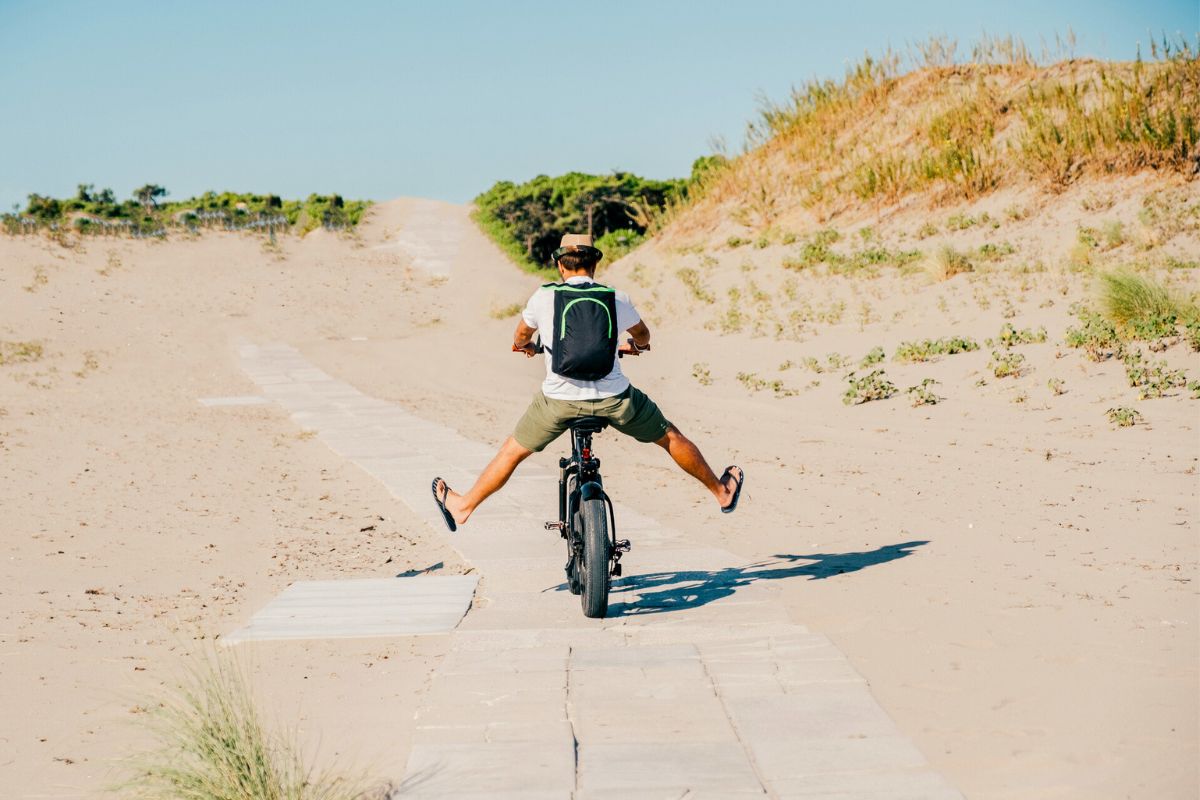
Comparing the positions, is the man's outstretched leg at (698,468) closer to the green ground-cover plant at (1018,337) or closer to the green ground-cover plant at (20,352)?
the green ground-cover plant at (1018,337)

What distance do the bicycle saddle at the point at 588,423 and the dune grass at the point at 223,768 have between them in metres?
2.07

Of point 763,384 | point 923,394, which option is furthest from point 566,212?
point 923,394

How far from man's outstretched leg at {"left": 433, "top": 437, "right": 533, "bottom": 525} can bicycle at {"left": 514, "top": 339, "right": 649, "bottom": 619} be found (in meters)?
0.24

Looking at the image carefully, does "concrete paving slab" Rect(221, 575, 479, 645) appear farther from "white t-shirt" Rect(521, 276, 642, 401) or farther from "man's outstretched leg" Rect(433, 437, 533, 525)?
"white t-shirt" Rect(521, 276, 642, 401)

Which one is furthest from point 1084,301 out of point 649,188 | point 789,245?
point 649,188

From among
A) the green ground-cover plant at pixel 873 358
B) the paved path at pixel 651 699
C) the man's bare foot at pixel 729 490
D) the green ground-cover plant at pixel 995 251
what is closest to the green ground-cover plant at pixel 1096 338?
the green ground-cover plant at pixel 873 358

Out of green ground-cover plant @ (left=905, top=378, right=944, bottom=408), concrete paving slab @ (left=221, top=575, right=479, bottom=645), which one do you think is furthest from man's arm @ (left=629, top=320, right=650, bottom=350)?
green ground-cover plant @ (left=905, top=378, right=944, bottom=408)

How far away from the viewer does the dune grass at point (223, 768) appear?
3.19 metres

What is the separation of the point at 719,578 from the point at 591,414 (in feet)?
4.71

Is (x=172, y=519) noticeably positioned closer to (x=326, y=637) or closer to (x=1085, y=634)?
(x=326, y=637)

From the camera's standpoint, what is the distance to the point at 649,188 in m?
43.5

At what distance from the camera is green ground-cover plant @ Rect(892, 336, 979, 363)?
42.4 feet

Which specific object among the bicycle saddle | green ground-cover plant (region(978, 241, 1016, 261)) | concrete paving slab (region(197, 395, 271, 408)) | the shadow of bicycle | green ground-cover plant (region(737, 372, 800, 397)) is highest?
green ground-cover plant (region(978, 241, 1016, 261))

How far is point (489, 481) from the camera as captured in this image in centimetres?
546
